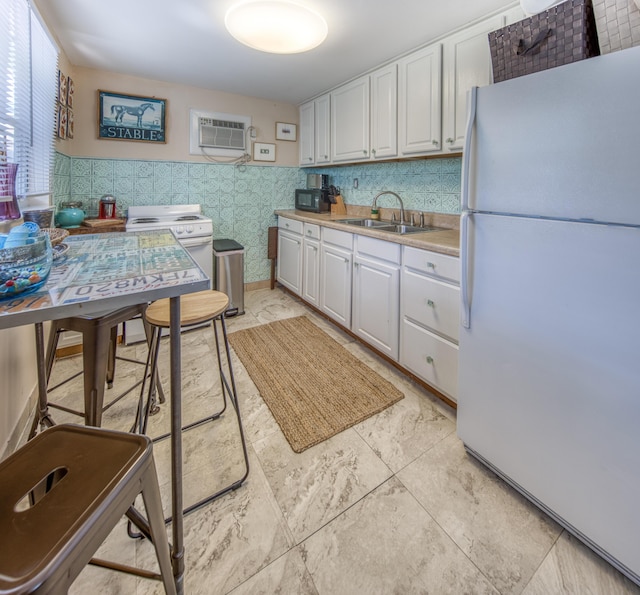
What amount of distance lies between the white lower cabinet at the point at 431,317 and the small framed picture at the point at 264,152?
2.43 metres

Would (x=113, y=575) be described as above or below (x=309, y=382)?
below

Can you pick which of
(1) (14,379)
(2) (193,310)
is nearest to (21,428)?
(1) (14,379)

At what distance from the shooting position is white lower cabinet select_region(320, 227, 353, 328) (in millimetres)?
2730

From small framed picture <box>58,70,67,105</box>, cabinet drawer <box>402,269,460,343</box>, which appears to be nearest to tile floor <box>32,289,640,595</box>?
cabinet drawer <box>402,269,460,343</box>

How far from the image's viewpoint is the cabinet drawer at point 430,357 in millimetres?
1843

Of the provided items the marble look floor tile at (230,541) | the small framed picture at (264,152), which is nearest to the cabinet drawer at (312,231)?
the small framed picture at (264,152)

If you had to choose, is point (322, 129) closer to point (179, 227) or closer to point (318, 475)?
point (179, 227)

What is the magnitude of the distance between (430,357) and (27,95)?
8.32ft

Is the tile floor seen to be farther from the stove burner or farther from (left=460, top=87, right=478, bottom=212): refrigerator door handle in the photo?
the stove burner

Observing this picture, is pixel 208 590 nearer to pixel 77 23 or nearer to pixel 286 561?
pixel 286 561

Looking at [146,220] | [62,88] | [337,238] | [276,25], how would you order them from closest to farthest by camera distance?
1. [276,25]
2. [62,88]
3. [337,238]
4. [146,220]

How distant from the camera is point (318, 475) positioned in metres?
1.50

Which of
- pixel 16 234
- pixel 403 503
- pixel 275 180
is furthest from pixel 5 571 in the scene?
pixel 275 180

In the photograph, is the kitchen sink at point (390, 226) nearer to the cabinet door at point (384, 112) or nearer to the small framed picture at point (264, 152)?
the cabinet door at point (384, 112)
